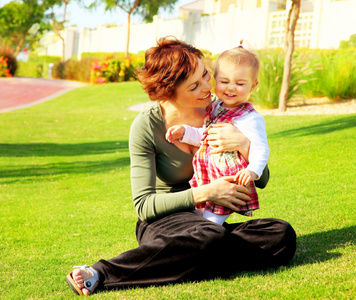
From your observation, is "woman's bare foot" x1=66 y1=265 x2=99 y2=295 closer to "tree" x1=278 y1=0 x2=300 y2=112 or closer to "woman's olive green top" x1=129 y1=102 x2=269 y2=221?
"woman's olive green top" x1=129 y1=102 x2=269 y2=221

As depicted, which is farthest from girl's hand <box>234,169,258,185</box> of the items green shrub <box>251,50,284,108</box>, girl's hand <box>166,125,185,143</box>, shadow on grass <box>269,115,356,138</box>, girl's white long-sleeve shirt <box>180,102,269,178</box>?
green shrub <box>251,50,284,108</box>

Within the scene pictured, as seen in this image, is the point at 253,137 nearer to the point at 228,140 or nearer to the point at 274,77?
the point at 228,140

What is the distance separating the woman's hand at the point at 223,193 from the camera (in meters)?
2.57

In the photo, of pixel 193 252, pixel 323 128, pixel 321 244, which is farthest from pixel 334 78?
pixel 193 252

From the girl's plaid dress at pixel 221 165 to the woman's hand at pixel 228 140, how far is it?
5 cm

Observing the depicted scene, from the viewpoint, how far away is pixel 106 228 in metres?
4.16

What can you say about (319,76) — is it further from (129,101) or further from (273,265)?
(273,265)

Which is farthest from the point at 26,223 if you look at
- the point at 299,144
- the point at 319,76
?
the point at 319,76

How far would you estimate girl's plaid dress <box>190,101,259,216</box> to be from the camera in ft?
8.78

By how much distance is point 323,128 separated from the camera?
8.11 m

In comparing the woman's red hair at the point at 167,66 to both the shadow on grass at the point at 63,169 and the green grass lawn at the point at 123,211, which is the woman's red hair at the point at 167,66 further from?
the shadow on grass at the point at 63,169

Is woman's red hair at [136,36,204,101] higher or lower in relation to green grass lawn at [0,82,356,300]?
higher

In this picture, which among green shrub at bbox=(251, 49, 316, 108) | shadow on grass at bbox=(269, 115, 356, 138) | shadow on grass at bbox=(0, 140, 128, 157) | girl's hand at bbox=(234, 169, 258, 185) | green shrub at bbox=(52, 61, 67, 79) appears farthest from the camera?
green shrub at bbox=(52, 61, 67, 79)

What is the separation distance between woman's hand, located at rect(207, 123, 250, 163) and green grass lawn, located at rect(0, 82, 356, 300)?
718 mm
